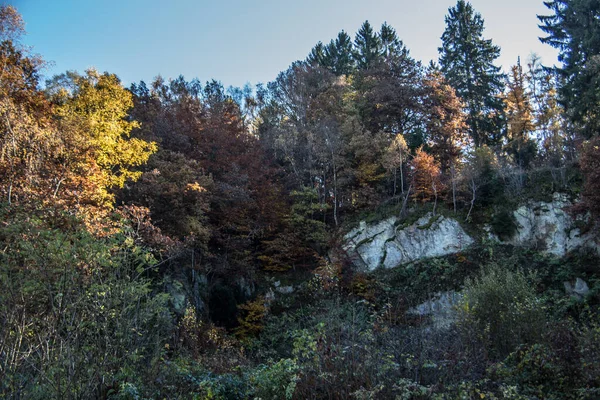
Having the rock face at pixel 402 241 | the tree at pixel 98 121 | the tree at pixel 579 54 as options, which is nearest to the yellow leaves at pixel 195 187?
the tree at pixel 98 121

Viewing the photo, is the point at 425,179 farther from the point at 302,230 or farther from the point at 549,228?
the point at 302,230

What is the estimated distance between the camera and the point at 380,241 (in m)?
17.8

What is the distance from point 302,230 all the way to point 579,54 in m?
16.3

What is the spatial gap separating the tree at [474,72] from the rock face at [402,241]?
11880 mm

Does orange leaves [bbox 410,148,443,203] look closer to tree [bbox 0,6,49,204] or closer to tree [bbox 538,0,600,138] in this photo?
tree [bbox 538,0,600,138]

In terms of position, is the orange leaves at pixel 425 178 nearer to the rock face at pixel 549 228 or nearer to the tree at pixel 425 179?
the tree at pixel 425 179

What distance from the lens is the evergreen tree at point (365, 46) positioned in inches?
1262

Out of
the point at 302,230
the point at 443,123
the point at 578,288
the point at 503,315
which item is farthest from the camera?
the point at 443,123

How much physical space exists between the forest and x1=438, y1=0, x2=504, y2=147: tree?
0.51 feet

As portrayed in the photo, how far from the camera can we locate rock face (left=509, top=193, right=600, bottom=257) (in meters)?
15.0

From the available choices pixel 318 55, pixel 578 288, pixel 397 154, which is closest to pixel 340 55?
pixel 318 55

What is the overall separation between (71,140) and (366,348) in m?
10.4

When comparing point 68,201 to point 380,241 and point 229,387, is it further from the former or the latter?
point 380,241

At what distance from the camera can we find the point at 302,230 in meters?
18.6
